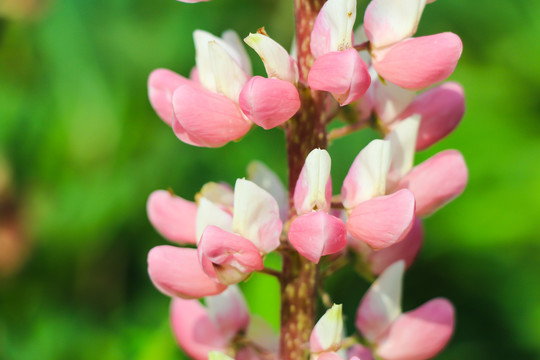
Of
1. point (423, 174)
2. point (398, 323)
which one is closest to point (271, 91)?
point (423, 174)

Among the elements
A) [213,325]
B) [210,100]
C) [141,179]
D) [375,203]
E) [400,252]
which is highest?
[210,100]

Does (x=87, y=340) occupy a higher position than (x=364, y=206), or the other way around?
(x=364, y=206)

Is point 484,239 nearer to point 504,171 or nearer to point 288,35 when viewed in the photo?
point 504,171

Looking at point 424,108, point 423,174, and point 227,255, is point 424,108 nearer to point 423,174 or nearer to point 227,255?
point 423,174

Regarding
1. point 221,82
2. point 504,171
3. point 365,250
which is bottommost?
point 504,171

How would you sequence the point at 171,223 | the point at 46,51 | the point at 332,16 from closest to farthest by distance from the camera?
the point at 332,16 < the point at 171,223 < the point at 46,51

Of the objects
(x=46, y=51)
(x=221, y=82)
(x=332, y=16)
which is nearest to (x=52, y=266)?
(x=46, y=51)

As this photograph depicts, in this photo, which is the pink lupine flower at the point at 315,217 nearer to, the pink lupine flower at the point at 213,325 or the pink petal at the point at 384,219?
the pink petal at the point at 384,219
